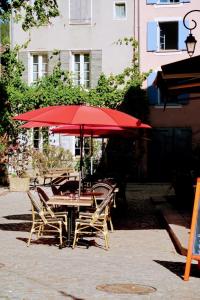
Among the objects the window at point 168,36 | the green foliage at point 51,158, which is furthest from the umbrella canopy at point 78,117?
the window at point 168,36

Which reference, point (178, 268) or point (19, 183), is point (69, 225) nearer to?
point (178, 268)

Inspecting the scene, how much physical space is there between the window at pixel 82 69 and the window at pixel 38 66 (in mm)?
1432

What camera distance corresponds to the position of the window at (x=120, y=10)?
96.2 ft

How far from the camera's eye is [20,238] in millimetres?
11367

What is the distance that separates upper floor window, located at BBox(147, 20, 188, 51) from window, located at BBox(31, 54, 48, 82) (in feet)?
16.9

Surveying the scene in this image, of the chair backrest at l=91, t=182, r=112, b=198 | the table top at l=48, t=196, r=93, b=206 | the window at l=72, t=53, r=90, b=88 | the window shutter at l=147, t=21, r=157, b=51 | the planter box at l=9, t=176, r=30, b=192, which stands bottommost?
the planter box at l=9, t=176, r=30, b=192

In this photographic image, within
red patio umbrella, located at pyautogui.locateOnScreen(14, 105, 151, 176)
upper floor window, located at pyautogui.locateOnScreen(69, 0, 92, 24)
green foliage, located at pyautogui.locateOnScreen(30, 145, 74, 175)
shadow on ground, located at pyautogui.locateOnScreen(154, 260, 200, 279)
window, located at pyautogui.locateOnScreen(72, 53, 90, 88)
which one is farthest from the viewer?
window, located at pyautogui.locateOnScreen(72, 53, 90, 88)

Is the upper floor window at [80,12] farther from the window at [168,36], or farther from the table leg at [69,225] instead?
the table leg at [69,225]

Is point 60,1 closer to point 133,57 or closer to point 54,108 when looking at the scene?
point 133,57

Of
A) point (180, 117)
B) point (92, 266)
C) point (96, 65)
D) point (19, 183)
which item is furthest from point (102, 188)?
point (96, 65)

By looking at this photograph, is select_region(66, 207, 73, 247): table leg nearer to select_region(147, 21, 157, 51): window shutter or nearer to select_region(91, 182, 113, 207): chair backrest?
select_region(91, 182, 113, 207): chair backrest

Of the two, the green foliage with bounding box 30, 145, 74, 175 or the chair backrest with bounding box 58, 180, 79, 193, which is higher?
the chair backrest with bounding box 58, 180, 79, 193

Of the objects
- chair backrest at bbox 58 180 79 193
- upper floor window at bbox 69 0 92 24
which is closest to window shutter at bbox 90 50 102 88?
upper floor window at bbox 69 0 92 24

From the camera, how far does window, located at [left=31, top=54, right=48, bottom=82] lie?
30188 millimetres
